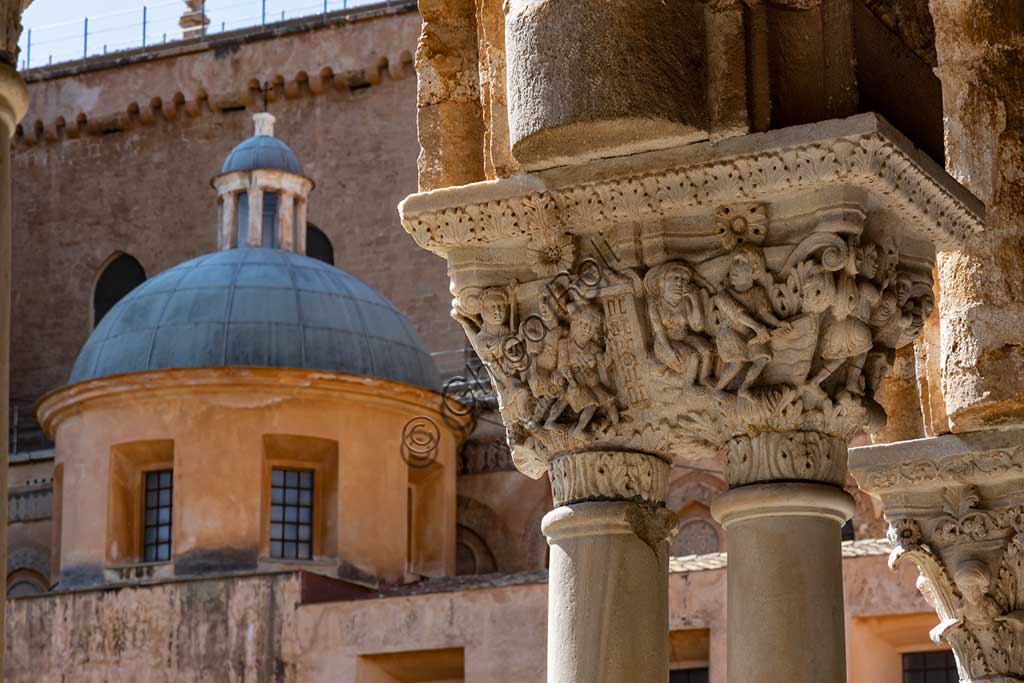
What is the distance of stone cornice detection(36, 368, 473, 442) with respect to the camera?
93.5 ft

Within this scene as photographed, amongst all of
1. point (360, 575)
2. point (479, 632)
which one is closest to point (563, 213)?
point (479, 632)

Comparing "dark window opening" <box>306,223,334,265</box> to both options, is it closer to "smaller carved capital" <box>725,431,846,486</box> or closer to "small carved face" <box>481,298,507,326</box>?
"small carved face" <box>481,298,507,326</box>

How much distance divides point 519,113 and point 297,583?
2052 centimetres

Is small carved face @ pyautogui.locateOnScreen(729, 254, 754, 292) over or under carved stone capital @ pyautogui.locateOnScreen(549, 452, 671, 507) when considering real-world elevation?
over

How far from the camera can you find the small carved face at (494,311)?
23.0ft

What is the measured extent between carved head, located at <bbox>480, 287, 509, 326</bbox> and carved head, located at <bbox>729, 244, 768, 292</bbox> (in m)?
0.73

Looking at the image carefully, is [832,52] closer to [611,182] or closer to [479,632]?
[611,182]

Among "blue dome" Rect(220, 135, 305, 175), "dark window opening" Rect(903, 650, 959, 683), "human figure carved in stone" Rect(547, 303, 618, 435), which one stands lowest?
"human figure carved in stone" Rect(547, 303, 618, 435)

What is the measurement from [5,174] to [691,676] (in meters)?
19.3

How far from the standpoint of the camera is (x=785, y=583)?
652 cm

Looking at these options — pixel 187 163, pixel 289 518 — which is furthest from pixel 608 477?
pixel 187 163

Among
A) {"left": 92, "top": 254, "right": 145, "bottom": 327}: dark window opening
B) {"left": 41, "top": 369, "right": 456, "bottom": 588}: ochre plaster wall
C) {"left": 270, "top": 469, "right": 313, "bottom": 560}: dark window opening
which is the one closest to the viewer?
{"left": 41, "top": 369, "right": 456, "bottom": 588}: ochre plaster wall

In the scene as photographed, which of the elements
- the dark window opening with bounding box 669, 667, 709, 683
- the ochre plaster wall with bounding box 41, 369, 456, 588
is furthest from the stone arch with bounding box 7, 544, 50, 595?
the dark window opening with bounding box 669, 667, 709, 683

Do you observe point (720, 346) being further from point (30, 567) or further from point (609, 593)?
point (30, 567)
